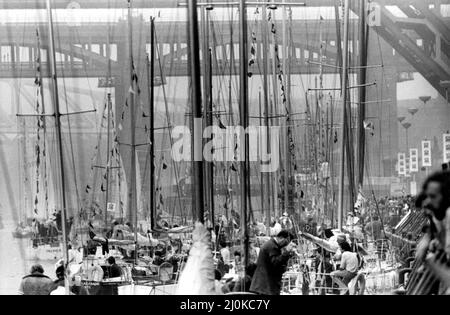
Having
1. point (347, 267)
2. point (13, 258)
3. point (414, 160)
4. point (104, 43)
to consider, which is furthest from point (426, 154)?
point (13, 258)

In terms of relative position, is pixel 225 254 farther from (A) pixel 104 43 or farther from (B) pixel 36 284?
(A) pixel 104 43

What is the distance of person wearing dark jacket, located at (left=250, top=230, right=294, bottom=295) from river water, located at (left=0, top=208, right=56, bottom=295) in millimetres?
1123

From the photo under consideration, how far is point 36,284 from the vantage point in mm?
4602

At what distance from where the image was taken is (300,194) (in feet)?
16.4

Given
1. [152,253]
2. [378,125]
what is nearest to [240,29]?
[378,125]

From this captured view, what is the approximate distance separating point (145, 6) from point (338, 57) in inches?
43.6

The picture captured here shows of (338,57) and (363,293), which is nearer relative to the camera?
(363,293)

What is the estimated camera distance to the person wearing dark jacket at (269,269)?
4.32 meters

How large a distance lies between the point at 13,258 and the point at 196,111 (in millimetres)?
1269

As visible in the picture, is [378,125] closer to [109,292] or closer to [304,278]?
[304,278]

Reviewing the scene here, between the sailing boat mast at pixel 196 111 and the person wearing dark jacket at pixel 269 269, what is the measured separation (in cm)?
42

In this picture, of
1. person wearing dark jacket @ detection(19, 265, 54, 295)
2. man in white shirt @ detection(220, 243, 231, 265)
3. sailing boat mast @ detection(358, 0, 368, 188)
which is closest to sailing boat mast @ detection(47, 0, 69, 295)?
person wearing dark jacket @ detection(19, 265, 54, 295)

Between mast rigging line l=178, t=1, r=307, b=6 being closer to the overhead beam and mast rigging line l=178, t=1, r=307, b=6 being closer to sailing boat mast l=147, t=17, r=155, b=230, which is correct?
the overhead beam

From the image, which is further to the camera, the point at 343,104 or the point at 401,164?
the point at 343,104
